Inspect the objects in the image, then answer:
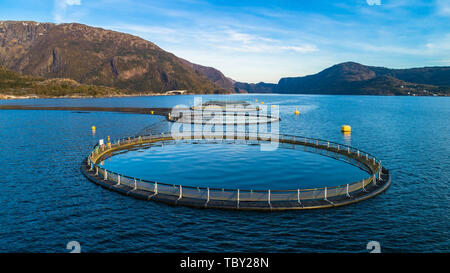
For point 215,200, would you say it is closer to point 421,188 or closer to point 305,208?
point 305,208

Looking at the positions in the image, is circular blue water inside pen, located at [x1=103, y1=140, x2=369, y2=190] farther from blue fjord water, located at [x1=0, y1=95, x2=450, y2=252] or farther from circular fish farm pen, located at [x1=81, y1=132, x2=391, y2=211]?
circular fish farm pen, located at [x1=81, y1=132, x2=391, y2=211]

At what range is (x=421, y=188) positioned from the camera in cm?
4203

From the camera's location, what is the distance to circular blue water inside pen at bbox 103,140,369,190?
43094mm

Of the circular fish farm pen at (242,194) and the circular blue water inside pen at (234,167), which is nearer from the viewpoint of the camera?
the circular fish farm pen at (242,194)

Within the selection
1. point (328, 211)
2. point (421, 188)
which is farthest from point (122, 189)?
point (421, 188)

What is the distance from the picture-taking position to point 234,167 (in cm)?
5141

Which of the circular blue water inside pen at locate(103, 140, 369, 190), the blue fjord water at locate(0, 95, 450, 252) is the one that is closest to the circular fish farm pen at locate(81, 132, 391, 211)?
the blue fjord water at locate(0, 95, 450, 252)

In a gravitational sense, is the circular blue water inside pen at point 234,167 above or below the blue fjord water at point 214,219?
above

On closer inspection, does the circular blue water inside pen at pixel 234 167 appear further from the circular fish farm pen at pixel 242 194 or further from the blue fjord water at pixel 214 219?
the circular fish farm pen at pixel 242 194

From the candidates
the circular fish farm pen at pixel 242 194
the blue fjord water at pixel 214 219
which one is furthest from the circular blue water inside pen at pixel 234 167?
the circular fish farm pen at pixel 242 194

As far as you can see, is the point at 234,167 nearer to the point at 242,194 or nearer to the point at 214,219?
the point at 242,194

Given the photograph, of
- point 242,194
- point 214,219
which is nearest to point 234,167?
point 242,194

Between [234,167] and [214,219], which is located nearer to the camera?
[214,219]

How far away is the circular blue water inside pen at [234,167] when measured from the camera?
43094 millimetres
